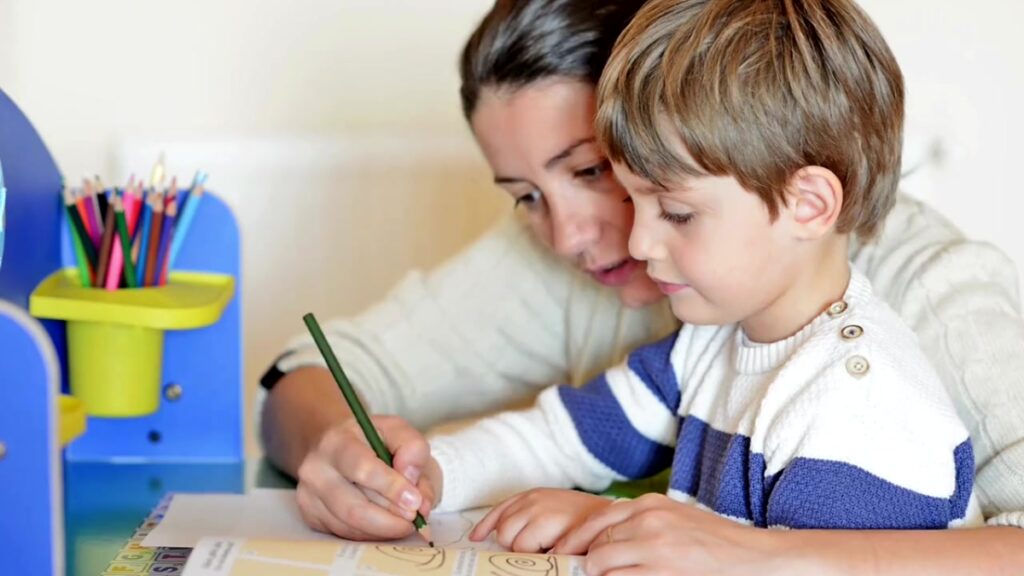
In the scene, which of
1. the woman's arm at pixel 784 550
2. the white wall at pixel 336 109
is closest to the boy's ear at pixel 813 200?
the woman's arm at pixel 784 550

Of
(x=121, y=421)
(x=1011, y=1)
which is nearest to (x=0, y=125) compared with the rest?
(x=121, y=421)

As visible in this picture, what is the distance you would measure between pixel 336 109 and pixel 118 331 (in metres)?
0.92

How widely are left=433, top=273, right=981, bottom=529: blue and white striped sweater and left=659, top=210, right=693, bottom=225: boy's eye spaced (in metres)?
0.11

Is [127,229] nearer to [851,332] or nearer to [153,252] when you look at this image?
[153,252]

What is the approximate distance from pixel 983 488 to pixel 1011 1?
4.01ft

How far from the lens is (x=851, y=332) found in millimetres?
856

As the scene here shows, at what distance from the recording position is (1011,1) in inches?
75.5

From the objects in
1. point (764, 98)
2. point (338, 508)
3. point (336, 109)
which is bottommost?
point (338, 508)

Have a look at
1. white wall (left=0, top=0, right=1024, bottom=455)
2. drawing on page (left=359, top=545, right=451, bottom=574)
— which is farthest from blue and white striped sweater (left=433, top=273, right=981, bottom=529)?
white wall (left=0, top=0, right=1024, bottom=455)

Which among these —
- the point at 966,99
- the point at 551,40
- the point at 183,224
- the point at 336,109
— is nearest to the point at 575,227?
the point at 551,40

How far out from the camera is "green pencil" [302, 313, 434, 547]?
34.7 inches

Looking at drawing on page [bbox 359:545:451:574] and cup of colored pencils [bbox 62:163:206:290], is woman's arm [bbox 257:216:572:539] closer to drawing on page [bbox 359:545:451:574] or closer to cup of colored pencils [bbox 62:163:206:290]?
cup of colored pencils [bbox 62:163:206:290]

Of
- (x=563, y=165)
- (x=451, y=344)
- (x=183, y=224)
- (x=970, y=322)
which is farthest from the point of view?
(x=451, y=344)

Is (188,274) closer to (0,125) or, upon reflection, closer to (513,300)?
(0,125)
